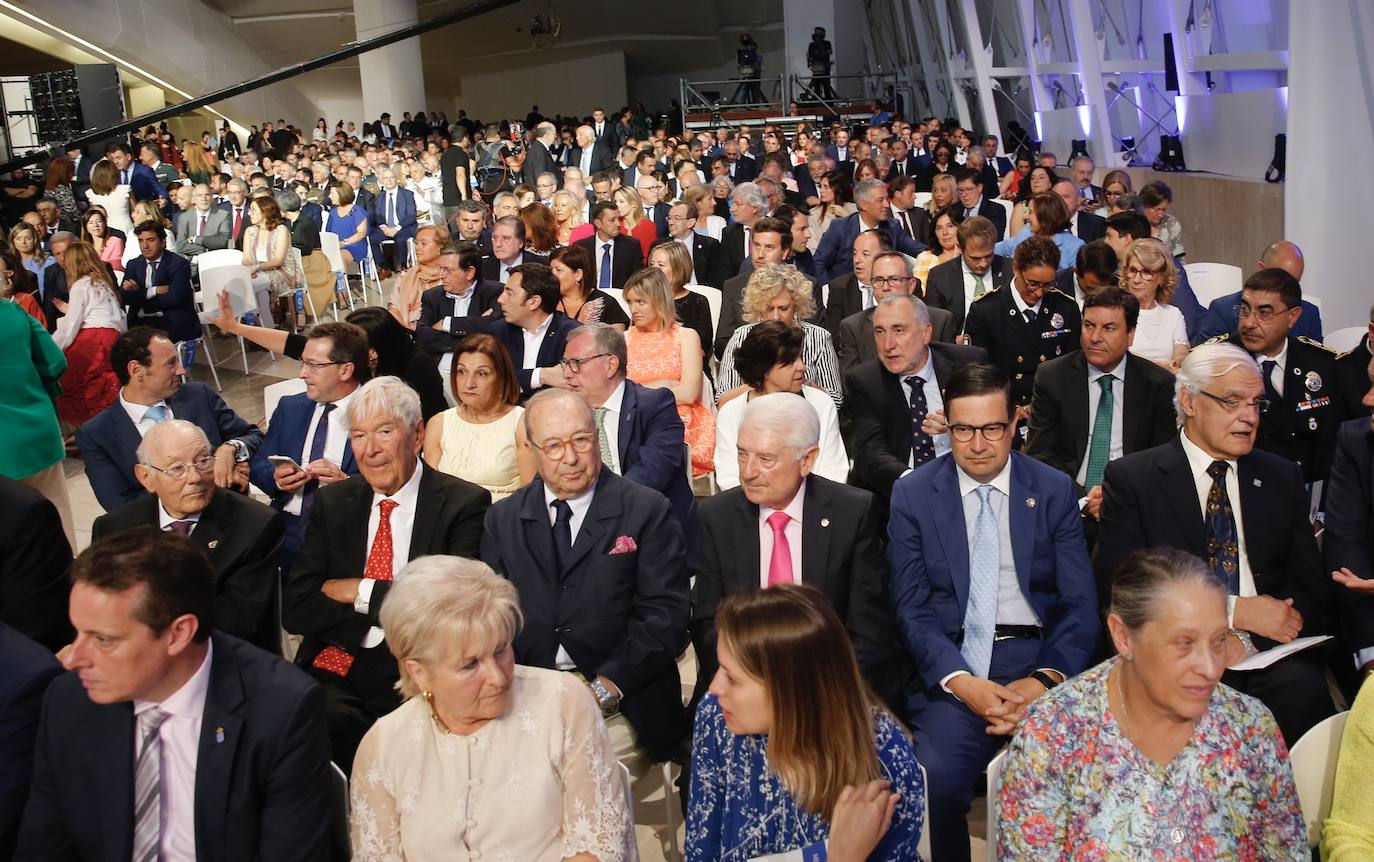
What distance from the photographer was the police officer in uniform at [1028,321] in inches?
206

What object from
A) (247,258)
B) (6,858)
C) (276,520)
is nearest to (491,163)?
(247,258)

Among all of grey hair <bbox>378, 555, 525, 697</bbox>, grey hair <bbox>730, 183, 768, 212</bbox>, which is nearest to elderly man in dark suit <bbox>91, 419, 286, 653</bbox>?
grey hair <bbox>378, 555, 525, 697</bbox>

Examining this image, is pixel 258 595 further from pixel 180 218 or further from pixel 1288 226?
pixel 180 218

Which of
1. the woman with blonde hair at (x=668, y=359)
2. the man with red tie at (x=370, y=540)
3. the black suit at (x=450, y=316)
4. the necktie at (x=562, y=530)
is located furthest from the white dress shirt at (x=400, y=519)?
the black suit at (x=450, y=316)

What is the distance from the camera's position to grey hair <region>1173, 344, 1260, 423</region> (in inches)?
124

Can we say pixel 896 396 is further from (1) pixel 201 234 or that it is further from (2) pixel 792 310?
(1) pixel 201 234

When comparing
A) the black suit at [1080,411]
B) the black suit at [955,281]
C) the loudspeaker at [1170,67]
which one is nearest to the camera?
the black suit at [1080,411]

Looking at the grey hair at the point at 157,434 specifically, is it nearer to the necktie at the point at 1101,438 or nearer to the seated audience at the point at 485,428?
the seated audience at the point at 485,428

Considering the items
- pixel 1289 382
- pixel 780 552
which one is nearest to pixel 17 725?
pixel 780 552

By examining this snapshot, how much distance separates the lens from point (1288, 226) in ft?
24.7

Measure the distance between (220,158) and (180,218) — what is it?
1145 cm

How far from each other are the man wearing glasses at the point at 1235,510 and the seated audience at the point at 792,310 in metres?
1.96

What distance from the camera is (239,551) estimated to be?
129 inches

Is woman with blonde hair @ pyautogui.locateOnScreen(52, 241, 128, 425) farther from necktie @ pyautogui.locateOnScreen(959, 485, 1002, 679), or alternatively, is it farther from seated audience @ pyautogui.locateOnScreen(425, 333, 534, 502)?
necktie @ pyautogui.locateOnScreen(959, 485, 1002, 679)
